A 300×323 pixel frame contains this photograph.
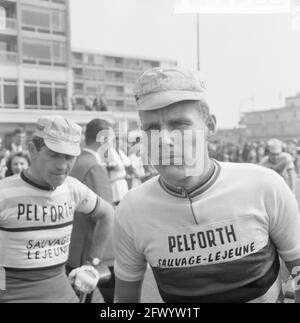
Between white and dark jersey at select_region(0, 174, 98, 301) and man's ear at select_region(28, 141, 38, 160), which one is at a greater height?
man's ear at select_region(28, 141, 38, 160)

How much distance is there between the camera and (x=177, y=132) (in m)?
1.20

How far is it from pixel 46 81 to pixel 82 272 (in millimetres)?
21826

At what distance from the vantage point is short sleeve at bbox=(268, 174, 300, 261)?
4.09ft

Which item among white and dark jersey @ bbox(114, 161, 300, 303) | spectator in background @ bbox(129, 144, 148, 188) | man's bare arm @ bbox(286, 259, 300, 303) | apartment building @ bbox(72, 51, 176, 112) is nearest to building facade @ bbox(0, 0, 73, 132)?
spectator in background @ bbox(129, 144, 148, 188)

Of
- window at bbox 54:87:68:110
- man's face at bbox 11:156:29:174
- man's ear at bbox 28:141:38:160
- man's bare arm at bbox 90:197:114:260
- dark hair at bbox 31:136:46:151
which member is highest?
window at bbox 54:87:68:110

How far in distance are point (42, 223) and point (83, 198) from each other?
0.34 m

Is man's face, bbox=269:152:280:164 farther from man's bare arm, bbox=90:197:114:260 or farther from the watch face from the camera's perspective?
the watch face

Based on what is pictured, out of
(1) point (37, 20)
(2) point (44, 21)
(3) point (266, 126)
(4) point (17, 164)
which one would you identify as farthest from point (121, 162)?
(2) point (44, 21)

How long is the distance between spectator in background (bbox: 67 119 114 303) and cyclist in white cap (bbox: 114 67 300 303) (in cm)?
137

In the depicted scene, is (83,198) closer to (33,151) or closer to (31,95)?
(33,151)

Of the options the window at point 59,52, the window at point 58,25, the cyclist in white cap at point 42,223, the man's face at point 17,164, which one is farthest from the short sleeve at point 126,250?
the window at point 59,52

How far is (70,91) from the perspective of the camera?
24.5 meters
